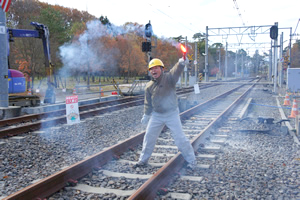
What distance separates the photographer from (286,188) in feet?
15.3

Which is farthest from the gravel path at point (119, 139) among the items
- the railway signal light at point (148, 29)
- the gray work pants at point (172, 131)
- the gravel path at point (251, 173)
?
the railway signal light at point (148, 29)

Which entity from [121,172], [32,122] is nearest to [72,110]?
[32,122]

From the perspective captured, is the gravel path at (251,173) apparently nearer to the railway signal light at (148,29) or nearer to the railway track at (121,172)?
the railway track at (121,172)

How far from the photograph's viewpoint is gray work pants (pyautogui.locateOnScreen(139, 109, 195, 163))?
5.43m

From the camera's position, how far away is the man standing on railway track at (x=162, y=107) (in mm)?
5227

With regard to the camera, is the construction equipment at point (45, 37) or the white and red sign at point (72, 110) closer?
the white and red sign at point (72, 110)

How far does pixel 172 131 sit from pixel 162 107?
0.49m

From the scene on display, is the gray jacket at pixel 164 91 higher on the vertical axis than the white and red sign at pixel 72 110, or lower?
higher

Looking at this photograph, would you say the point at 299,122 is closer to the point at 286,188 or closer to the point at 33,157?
the point at 286,188

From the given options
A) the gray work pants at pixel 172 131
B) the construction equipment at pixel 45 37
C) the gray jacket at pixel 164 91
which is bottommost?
the gray work pants at pixel 172 131

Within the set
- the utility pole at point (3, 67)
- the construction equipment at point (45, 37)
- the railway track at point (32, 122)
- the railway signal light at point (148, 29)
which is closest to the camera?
the railway track at point (32, 122)

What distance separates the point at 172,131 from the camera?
5.48 metres

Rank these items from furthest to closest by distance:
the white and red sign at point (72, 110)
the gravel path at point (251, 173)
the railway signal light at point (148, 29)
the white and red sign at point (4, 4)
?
the railway signal light at point (148, 29) → the white and red sign at point (4, 4) → the white and red sign at point (72, 110) → the gravel path at point (251, 173)

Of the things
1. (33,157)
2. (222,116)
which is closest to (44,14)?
(222,116)
